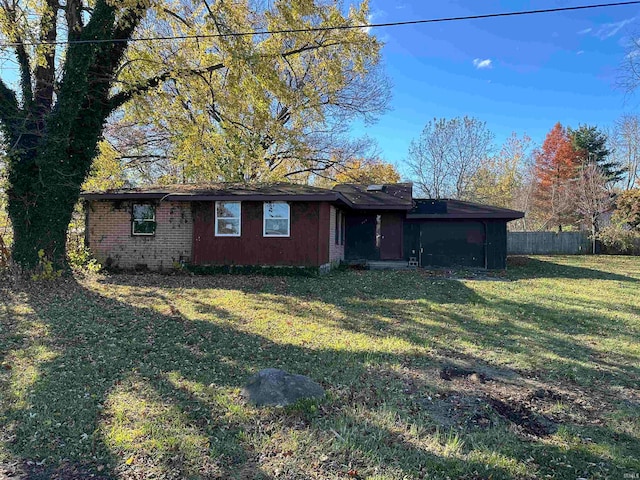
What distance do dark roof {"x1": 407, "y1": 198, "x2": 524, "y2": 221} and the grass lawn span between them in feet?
23.9

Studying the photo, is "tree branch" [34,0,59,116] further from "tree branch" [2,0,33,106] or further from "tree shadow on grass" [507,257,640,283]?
"tree shadow on grass" [507,257,640,283]

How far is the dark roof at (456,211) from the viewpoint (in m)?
15.5

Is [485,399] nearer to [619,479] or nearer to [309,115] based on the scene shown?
[619,479]

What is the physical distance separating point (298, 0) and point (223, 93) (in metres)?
3.46

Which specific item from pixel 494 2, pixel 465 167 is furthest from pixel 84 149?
pixel 465 167

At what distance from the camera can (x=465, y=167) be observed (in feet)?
90.7

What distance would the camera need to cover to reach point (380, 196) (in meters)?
16.5

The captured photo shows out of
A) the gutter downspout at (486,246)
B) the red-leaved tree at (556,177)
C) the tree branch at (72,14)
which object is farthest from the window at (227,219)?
the red-leaved tree at (556,177)

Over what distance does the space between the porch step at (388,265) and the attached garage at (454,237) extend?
49 centimetres

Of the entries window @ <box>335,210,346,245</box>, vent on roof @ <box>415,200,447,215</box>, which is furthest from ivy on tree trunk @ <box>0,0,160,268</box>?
vent on roof @ <box>415,200,447,215</box>

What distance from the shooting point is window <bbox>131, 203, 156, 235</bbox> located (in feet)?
43.4

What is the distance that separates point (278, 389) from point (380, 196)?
524 inches

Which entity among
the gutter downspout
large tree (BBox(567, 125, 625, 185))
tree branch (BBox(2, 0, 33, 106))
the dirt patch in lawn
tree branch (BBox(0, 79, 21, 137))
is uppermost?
large tree (BBox(567, 125, 625, 185))

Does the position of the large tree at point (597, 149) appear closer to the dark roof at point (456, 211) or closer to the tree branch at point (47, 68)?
the dark roof at point (456, 211)
